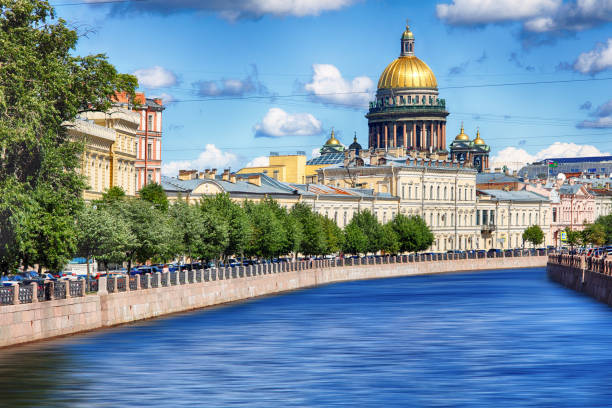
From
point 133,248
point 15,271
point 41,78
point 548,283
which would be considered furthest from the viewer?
point 548,283

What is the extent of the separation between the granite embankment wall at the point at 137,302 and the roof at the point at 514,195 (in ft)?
213

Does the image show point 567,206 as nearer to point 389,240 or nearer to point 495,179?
point 495,179

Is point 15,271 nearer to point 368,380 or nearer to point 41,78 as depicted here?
point 41,78

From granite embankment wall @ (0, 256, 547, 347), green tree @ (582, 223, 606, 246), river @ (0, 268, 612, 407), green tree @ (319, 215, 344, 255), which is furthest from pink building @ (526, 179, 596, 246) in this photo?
river @ (0, 268, 612, 407)

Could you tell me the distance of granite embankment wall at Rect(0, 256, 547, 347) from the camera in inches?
1535

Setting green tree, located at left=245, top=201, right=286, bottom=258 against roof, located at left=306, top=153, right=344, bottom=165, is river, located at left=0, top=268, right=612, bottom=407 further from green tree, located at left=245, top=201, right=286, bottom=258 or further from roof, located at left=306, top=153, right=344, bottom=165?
roof, located at left=306, top=153, right=344, bottom=165

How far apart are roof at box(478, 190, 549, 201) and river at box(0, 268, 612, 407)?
98236 mm

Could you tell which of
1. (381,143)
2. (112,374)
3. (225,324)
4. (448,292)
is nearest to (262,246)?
(448,292)

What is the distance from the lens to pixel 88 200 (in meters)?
74.4

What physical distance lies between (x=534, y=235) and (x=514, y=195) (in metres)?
7.55

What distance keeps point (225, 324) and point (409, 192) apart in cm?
8956

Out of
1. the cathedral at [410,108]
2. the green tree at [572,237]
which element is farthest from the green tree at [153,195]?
the cathedral at [410,108]

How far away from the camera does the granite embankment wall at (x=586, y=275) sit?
2495 inches

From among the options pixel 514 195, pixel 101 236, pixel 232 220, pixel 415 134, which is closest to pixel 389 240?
pixel 232 220
